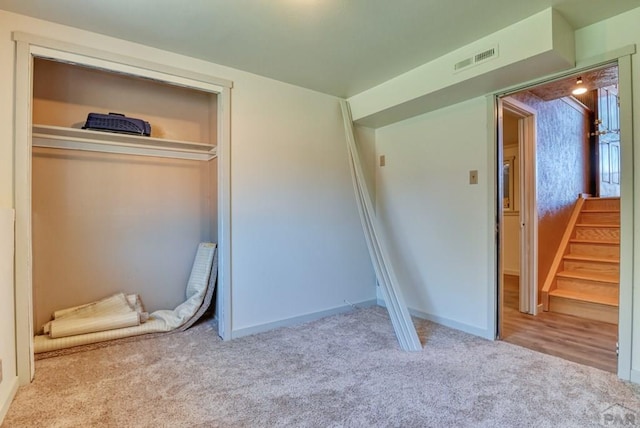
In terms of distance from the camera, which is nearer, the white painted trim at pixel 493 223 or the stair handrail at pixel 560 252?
the white painted trim at pixel 493 223

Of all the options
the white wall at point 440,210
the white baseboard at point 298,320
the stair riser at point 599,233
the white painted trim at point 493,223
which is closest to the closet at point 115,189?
the white baseboard at point 298,320

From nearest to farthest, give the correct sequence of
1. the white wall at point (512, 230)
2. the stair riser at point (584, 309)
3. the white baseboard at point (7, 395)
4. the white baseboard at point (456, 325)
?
the white baseboard at point (7, 395), the white baseboard at point (456, 325), the stair riser at point (584, 309), the white wall at point (512, 230)

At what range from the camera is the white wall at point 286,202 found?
3078mm

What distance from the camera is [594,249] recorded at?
14.0ft

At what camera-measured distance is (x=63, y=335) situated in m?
2.70

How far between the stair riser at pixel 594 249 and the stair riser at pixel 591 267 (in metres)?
0.21

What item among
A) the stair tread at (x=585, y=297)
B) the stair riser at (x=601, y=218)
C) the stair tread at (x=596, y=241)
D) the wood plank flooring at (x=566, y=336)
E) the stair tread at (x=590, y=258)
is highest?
the stair riser at (x=601, y=218)

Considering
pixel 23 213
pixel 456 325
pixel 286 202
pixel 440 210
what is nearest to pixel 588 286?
pixel 456 325

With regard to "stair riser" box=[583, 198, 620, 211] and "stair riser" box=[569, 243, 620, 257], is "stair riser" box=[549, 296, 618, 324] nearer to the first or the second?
"stair riser" box=[569, 243, 620, 257]

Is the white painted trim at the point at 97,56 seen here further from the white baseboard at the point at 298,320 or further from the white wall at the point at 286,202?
the white baseboard at the point at 298,320

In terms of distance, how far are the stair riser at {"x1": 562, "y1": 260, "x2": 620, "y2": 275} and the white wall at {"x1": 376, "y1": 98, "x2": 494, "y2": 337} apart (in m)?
1.99

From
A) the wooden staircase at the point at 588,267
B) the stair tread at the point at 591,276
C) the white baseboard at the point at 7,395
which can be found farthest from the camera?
the stair tread at the point at 591,276

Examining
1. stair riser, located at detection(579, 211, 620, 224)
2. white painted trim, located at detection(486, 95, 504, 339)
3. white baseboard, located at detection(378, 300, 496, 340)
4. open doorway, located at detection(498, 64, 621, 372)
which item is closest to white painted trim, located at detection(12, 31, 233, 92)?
white painted trim, located at detection(486, 95, 504, 339)

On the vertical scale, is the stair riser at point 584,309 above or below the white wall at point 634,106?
below
